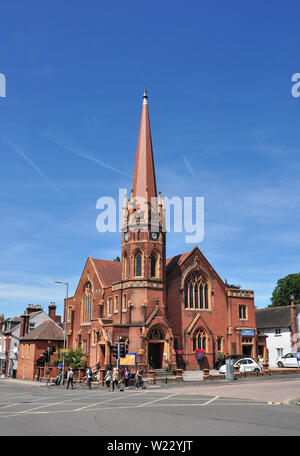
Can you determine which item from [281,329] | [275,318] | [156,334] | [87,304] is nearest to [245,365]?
[156,334]

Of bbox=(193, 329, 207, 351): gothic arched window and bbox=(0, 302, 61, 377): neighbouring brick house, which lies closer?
bbox=(193, 329, 207, 351): gothic arched window

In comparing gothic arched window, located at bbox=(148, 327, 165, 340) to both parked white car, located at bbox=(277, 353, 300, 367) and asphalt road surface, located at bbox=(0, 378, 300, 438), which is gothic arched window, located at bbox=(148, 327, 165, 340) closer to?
parked white car, located at bbox=(277, 353, 300, 367)

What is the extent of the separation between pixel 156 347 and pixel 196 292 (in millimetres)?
7934

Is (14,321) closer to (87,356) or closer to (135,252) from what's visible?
(87,356)

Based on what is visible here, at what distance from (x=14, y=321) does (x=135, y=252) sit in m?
34.5

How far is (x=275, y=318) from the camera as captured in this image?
60062mm

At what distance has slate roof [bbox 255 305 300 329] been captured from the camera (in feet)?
189

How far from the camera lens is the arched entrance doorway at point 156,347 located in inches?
1621

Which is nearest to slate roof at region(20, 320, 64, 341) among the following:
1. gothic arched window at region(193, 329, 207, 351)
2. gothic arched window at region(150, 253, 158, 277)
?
gothic arched window at region(150, 253, 158, 277)

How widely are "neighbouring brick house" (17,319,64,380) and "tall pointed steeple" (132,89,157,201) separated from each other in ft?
69.9

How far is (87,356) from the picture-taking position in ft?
159
